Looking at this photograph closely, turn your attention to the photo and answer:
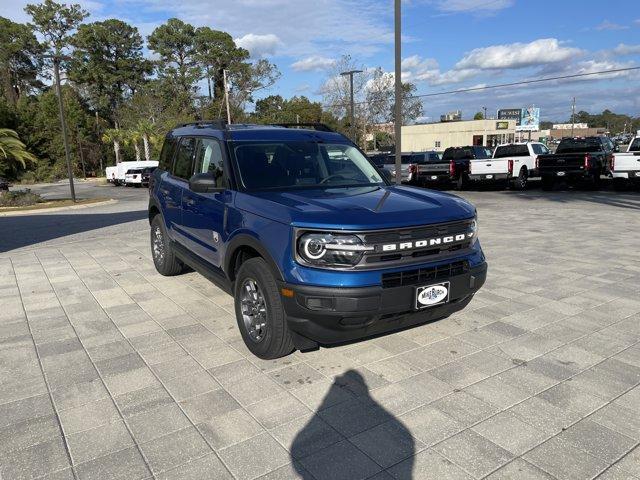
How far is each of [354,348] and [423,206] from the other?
1.38 metres

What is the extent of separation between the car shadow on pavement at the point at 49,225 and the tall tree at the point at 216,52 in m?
42.4

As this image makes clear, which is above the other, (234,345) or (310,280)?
(310,280)

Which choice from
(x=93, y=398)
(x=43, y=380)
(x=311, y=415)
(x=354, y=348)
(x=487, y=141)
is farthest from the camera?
(x=487, y=141)

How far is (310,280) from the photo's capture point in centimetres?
339

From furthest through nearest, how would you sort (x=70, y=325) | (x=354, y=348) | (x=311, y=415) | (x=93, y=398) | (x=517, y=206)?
(x=517, y=206)
(x=70, y=325)
(x=354, y=348)
(x=93, y=398)
(x=311, y=415)

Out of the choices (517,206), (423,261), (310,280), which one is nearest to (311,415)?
(310,280)

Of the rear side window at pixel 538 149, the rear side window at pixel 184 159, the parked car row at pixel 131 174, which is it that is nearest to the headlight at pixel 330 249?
the rear side window at pixel 184 159

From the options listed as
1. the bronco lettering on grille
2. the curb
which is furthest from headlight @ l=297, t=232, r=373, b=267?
the curb

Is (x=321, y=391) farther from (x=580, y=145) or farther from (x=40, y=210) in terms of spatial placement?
(x=580, y=145)

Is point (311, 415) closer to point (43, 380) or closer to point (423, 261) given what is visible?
point (423, 261)

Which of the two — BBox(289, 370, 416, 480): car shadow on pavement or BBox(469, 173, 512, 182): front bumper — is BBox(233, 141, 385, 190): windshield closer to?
BBox(289, 370, 416, 480): car shadow on pavement

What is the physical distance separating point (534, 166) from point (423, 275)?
1914 cm

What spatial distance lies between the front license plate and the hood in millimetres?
475

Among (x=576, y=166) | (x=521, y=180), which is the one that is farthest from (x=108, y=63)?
(x=576, y=166)
